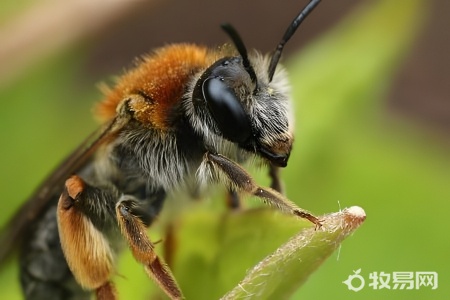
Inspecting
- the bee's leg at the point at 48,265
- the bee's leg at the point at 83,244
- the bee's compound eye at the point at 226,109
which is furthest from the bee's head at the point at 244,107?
the bee's leg at the point at 48,265

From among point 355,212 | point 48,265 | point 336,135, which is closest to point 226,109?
point 355,212

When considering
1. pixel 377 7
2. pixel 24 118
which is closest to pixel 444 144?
pixel 377 7

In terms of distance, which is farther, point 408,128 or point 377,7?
point 408,128

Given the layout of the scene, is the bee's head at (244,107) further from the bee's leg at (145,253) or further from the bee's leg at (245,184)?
the bee's leg at (145,253)

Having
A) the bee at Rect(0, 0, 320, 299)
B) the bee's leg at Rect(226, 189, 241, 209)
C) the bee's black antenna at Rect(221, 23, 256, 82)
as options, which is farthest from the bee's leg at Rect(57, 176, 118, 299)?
the bee's black antenna at Rect(221, 23, 256, 82)

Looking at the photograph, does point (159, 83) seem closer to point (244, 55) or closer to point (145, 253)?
point (244, 55)

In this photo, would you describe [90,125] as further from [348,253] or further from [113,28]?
[348,253]
